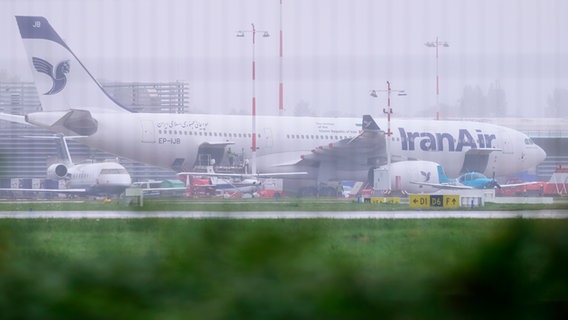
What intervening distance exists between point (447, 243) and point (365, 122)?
81.3 feet

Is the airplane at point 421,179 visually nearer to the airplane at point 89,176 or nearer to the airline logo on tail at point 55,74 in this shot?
the airplane at point 89,176

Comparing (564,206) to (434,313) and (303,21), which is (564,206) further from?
(303,21)

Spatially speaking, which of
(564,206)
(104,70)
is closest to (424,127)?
(104,70)

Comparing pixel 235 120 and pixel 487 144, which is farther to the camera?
pixel 487 144

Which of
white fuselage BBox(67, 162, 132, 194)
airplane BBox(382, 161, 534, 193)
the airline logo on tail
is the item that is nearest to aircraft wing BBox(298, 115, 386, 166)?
airplane BBox(382, 161, 534, 193)

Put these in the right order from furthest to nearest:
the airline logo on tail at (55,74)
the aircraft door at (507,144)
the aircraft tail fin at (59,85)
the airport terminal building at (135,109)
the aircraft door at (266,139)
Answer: the aircraft door at (507,144), the aircraft door at (266,139), the airline logo on tail at (55,74), the aircraft tail fin at (59,85), the airport terminal building at (135,109)

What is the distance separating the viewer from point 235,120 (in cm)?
2538

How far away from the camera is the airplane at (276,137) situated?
24.0 m

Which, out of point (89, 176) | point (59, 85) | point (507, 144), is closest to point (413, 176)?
point (507, 144)

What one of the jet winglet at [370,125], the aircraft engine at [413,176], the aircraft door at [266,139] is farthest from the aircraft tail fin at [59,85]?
the aircraft engine at [413,176]

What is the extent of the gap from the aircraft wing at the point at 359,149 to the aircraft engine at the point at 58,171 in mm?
7259

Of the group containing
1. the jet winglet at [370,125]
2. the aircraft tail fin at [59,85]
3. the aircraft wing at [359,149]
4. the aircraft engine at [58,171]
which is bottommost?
the aircraft engine at [58,171]

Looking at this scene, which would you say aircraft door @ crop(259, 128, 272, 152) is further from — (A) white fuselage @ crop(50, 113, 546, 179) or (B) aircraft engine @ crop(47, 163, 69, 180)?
(B) aircraft engine @ crop(47, 163, 69, 180)

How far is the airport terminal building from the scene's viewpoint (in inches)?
330
